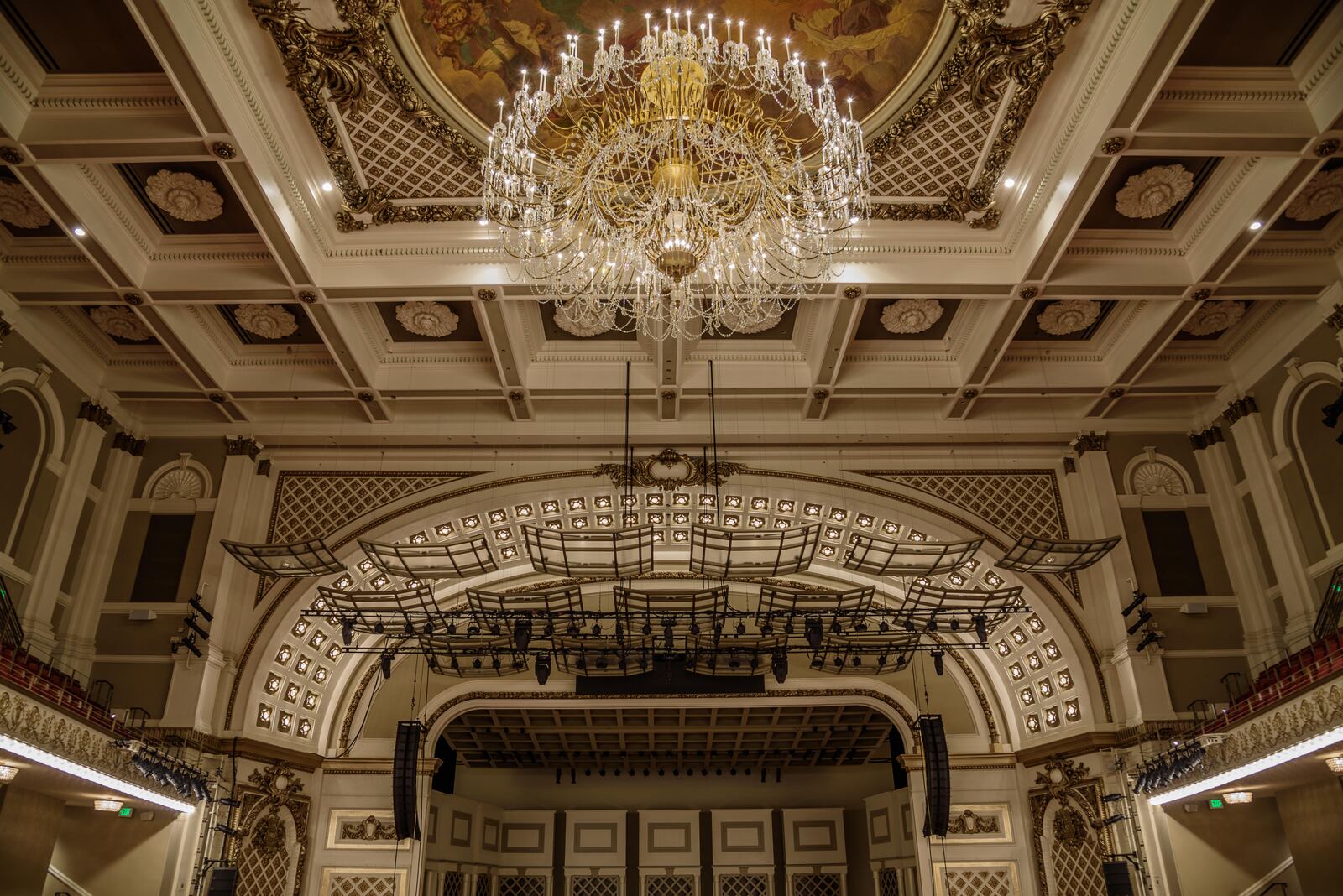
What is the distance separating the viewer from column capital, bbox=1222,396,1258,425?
46.9 feet

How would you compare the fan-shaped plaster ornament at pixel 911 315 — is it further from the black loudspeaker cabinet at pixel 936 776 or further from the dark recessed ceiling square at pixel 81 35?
the dark recessed ceiling square at pixel 81 35

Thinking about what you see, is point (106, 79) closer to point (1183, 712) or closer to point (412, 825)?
point (412, 825)

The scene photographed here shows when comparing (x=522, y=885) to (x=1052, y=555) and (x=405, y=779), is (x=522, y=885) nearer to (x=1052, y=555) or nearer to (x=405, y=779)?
(x=405, y=779)

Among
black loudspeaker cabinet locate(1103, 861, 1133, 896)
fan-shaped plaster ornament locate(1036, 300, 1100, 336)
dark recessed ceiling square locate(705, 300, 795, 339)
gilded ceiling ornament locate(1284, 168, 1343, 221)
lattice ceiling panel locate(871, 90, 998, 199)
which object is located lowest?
black loudspeaker cabinet locate(1103, 861, 1133, 896)

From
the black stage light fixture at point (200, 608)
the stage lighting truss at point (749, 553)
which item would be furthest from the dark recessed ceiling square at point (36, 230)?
the stage lighting truss at point (749, 553)

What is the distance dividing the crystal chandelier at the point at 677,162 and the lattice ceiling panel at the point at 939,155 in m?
1.03

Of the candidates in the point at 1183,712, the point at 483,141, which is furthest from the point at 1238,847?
the point at 483,141

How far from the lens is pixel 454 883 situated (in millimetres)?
20969

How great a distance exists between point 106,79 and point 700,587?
12797 millimetres

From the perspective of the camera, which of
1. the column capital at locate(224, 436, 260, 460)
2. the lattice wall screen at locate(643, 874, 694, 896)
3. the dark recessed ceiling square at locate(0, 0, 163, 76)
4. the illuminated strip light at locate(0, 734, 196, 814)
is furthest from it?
the lattice wall screen at locate(643, 874, 694, 896)

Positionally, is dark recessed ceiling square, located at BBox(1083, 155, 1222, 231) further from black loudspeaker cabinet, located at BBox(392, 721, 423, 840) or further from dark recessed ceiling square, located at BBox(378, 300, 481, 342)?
black loudspeaker cabinet, located at BBox(392, 721, 423, 840)

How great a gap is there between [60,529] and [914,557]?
12530 millimetres

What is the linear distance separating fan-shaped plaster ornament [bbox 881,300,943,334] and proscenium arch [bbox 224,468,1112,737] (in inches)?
120

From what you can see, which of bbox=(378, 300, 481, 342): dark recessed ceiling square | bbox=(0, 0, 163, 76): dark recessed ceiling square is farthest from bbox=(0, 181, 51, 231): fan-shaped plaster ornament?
bbox=(378, 300, 481, 342): dark recessed ceiling square
